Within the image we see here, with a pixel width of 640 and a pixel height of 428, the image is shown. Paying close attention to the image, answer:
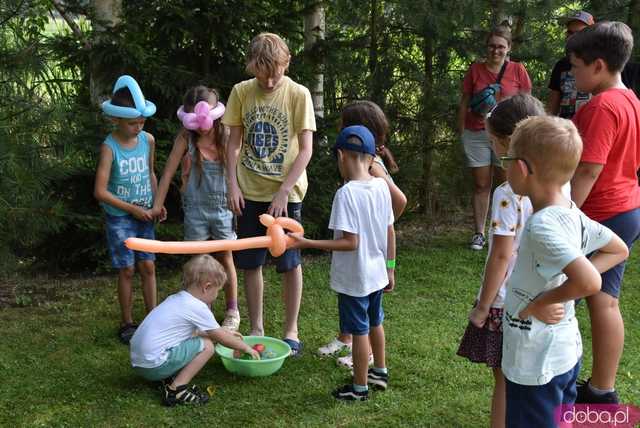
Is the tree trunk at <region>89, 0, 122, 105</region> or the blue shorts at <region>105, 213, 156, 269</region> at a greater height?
the tree trunk at <region>89, 0, 122, 105</region>

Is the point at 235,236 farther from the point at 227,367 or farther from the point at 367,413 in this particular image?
the point at 367,413

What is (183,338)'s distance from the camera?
3428 mm

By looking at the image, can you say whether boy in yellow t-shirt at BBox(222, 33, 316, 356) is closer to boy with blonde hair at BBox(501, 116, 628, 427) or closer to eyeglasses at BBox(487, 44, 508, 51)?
boy with blonde hair at BBox(501, 116, 628, 427)

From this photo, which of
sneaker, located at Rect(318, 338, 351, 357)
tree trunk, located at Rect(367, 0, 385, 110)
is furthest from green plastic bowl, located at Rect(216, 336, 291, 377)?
tree trunk, located at Rect(367, 0, 385, 110)

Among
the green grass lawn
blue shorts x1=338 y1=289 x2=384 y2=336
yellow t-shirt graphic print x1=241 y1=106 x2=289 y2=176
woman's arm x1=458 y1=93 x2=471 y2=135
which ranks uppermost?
woman's arm x1=458 y1=93 x2=471 y2=135

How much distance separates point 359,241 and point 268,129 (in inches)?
37.6

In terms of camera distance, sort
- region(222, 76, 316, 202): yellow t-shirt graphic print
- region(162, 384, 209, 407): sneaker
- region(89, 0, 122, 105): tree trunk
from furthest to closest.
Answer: region(89, 0, 122, 105): tree trunk < region(222, 76, 316, 202): yellow t-shirt graphic print < region(162, 384, 209, 407): sneaker

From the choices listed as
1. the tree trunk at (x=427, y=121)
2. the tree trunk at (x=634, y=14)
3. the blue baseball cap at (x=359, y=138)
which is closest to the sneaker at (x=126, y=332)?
the blue baseball cap at (x=359, y=138)

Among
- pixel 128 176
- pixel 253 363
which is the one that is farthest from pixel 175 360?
pixel 128 176

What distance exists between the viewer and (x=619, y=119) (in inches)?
111

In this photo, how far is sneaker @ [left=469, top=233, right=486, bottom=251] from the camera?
6.20 metres

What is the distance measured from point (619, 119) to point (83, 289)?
3.98 meters

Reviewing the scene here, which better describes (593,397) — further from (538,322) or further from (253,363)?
(253,363)

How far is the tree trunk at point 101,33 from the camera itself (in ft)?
16.7
